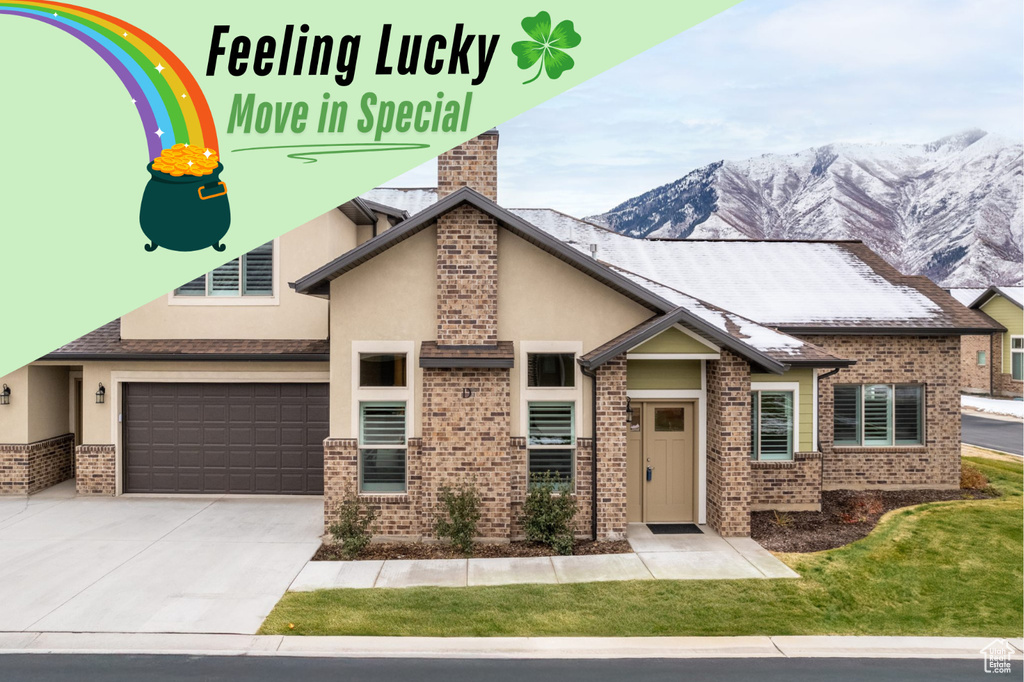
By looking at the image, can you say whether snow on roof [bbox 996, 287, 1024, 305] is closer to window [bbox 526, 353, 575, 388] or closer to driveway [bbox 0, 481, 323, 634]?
window [bbox 526, 353, 575, 388]

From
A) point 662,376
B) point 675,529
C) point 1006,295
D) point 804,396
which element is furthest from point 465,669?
point 1006,295

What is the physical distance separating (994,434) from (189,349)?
2508 centimetres

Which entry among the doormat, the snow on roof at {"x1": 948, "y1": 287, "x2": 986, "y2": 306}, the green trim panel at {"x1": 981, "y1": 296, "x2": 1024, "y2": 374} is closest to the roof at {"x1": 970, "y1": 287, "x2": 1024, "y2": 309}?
the green trim panel at {"x1": 981, "y1": 296, "x2": 1024, "y2": 374}

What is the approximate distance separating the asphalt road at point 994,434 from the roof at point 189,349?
19732mm

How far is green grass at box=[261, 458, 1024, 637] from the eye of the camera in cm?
833

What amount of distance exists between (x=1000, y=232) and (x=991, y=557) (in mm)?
151952

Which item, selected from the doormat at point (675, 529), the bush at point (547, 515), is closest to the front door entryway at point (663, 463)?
the doormat at point (675, 529)

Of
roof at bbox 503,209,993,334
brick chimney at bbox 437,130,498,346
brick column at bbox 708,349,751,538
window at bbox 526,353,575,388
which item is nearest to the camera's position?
brick chimney at bbox 437,130,498,346

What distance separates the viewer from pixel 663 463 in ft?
41.3

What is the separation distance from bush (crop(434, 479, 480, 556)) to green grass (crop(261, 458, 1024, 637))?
1612mm

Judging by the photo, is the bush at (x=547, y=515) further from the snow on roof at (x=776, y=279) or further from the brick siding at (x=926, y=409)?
the brick siding at (x=926, y=409)

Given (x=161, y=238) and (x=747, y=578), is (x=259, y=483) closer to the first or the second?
(x=161, y=238)

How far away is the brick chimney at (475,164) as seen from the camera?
11.8 m

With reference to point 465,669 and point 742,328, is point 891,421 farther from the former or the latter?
point 465,669
